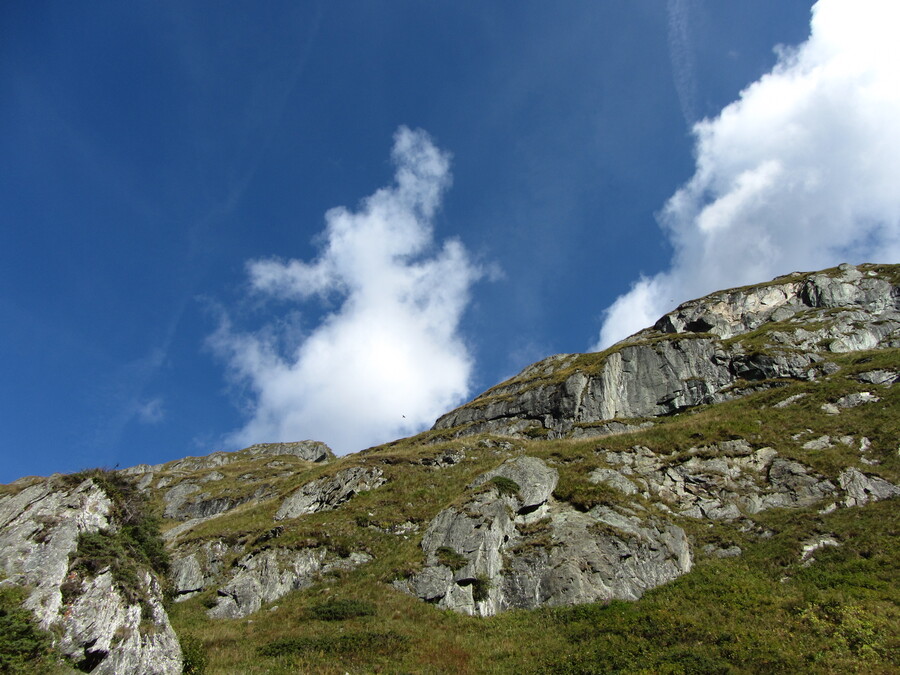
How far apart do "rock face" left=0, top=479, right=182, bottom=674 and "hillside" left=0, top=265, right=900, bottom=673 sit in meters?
0.07

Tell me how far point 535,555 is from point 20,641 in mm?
25866

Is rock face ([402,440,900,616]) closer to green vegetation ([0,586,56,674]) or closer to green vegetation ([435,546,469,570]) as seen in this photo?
green vegetation ([435,546,469,570])

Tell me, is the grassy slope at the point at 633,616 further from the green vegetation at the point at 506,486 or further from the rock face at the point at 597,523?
the green vegetation at the point at 506,486

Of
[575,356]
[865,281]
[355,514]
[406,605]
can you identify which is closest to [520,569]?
[406,605]

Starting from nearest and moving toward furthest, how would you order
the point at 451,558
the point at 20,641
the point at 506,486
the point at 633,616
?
the point at 20,641 → the point at 633,616 → the point at 451,558 → the point at 506,486

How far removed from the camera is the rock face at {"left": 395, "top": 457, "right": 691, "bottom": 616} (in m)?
28.2

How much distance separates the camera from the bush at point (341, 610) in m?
26.0

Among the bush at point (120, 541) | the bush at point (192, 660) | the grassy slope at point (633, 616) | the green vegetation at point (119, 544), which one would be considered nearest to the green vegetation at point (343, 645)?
the grassy slope at point (633, 616)

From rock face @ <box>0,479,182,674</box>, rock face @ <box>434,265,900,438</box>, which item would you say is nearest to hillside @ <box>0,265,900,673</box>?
rock face @ <box>0,479,182,674</box>

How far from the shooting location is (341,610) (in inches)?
1036

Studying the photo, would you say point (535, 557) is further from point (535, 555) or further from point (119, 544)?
point (119, 544)

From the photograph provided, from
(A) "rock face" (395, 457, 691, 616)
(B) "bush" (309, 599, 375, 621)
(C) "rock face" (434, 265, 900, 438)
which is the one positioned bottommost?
(B) "bush" (309, 599, 375, 621)

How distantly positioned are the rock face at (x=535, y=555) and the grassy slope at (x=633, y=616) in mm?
1307

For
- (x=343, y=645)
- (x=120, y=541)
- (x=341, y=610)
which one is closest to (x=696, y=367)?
(x=341, y=610)
